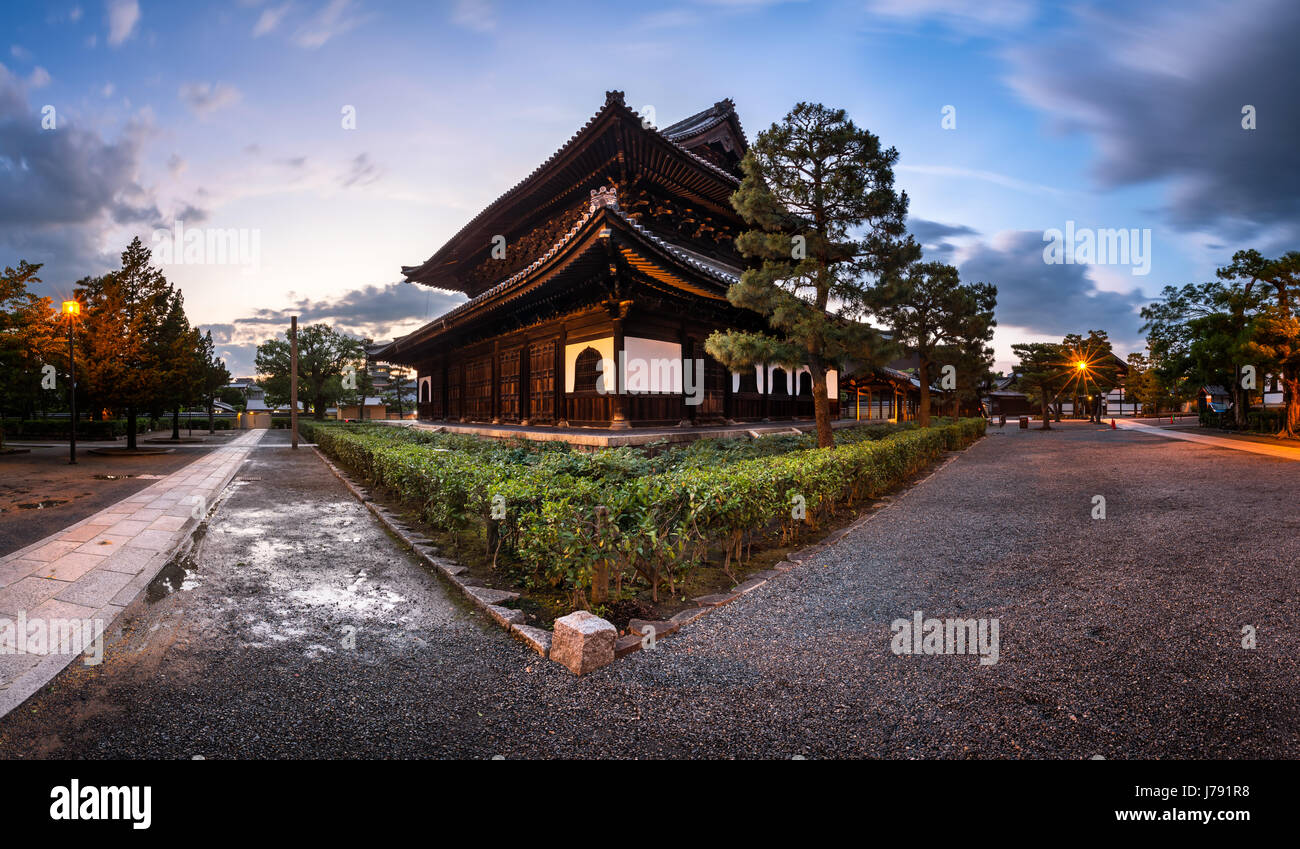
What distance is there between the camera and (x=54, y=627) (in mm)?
4242

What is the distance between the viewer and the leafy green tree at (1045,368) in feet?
120

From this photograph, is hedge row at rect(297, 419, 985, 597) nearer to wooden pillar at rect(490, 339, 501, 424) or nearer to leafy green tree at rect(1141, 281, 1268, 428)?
wooden pillar at rect(490, 339, 501, 424)

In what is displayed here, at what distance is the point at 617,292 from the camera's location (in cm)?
1095

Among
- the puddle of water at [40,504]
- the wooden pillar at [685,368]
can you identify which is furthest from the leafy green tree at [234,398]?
the wooden pillar at [685,368]

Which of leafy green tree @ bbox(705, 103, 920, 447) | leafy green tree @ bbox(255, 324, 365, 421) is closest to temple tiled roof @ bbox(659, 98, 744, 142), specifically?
leafy green tree @ bbox(705, 103, 920, 447)

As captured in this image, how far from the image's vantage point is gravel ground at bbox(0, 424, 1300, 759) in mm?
2707

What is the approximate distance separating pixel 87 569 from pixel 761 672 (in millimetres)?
7397

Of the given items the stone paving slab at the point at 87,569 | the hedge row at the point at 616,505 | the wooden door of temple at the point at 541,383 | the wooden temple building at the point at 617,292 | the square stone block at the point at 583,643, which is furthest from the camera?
the wooden door of temple at the point at 541,383

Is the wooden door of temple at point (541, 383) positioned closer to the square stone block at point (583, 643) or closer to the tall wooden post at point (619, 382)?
the tall wooden post at point (619, 382)

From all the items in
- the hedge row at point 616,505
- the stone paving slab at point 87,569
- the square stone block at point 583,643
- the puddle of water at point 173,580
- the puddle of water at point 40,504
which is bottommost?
the puddle of water at point 173,580

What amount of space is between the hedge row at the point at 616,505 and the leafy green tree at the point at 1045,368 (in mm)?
36207

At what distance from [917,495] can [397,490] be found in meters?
9.89
